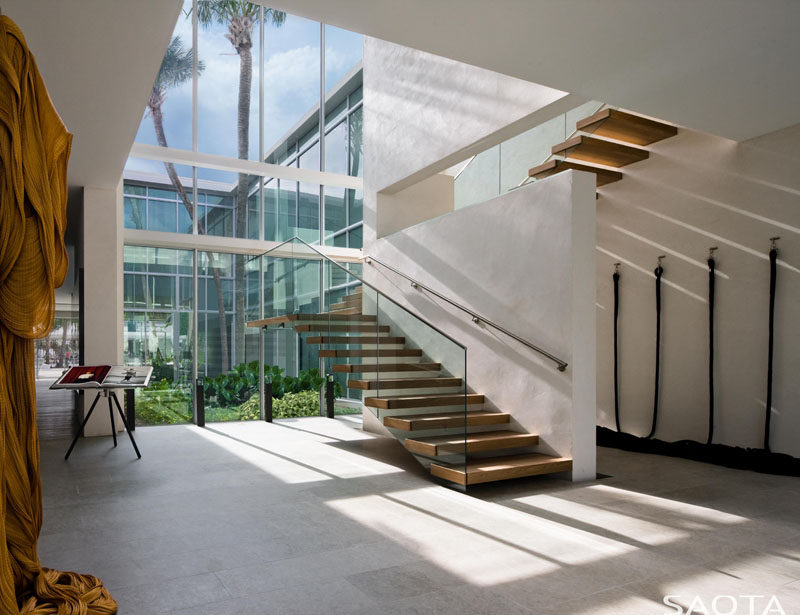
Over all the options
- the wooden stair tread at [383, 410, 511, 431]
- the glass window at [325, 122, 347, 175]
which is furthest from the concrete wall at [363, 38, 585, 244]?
the wooden stair tread at [383, 410, 511, 431]

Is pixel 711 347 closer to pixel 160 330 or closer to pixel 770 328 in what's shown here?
pixel 770 328

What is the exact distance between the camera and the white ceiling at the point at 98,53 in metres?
3.89

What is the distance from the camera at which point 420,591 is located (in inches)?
125

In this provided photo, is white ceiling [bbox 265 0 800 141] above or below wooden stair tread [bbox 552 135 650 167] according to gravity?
above

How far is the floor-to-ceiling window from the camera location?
992 cm

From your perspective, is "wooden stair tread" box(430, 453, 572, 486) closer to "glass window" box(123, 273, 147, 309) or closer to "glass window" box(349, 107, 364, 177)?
"glass window" box(123, 273, 147, 309)

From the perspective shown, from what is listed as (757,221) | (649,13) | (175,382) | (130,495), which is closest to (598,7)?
(649,13)

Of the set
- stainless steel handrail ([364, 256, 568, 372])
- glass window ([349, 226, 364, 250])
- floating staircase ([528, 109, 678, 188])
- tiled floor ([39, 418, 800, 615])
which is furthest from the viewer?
glass window ([349, 226, 364, 250])

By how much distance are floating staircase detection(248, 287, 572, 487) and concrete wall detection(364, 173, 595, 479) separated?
20 centimetres

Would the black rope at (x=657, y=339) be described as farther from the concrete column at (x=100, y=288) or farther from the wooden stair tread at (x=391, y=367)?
the concrete column at (x=100, y=288)

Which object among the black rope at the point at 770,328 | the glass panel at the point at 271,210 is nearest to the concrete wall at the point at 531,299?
the black rope at the point at 770,328

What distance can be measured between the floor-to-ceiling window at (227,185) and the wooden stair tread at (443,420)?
4687mm

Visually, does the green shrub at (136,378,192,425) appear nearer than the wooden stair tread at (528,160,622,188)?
No

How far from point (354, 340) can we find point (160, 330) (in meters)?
4.13
